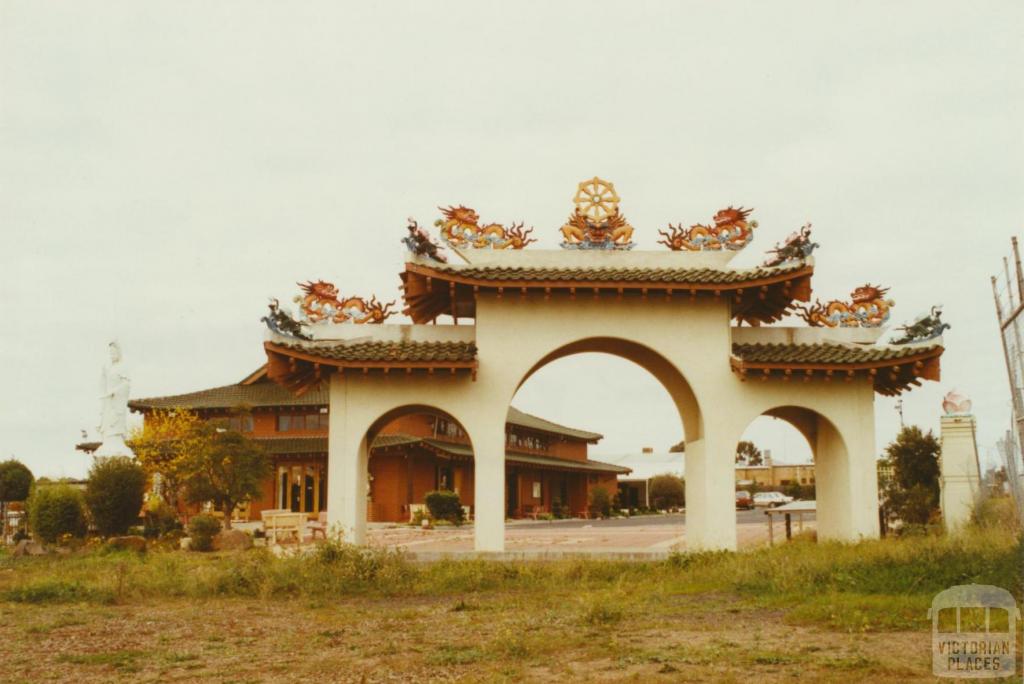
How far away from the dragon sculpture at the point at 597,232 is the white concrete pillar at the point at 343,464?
489cm

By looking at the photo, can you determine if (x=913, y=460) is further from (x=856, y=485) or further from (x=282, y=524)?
(x=282, y=524)

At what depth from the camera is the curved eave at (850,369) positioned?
1612 centimetres

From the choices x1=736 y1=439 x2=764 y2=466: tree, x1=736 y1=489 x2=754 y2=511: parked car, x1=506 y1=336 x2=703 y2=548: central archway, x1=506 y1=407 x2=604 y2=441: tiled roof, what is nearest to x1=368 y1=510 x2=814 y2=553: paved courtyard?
x1=506 y1=336 x2=703 y2=548: central archway

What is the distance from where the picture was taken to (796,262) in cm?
1653

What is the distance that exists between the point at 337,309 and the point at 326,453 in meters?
25.2

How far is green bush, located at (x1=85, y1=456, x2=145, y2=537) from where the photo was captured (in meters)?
27.5

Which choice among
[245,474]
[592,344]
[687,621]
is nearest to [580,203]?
[592,344]

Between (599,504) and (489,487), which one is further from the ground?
(489,487)

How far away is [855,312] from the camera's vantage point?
17656mm

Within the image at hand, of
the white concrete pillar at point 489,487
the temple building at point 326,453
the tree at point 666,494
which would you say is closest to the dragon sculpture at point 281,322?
the white concrete pillar at point 489,487

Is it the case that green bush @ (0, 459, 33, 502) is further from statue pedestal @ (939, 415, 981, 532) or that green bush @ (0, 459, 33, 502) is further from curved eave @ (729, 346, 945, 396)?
statue pedestal @ (939, 415, 981, 532)

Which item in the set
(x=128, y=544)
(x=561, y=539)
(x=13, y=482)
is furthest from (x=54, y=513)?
(x=561, y=539)

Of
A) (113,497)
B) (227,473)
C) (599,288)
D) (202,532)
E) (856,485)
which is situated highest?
(599,288)

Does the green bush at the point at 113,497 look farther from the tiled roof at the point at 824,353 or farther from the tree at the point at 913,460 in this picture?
the tree at the point at 913,460
